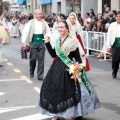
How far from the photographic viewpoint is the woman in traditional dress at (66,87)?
7312mm

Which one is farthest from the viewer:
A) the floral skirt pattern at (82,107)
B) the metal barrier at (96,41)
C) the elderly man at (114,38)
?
the metal barrier at (96,41)

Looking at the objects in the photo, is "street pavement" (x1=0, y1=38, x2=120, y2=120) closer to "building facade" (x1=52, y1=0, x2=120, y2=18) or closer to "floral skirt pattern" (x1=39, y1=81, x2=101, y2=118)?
"floral skirt pattern" (x1=39, y1=81, x2=101, y2=118)

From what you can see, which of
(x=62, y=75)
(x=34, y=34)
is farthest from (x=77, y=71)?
(x=34, y=34)

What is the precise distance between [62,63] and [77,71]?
12.0 inches

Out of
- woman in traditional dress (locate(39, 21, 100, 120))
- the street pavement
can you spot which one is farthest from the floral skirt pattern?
the street pavement

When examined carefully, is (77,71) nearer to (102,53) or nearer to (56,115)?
(56,115)

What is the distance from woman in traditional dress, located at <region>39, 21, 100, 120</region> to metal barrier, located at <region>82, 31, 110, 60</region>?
1041 centimetres

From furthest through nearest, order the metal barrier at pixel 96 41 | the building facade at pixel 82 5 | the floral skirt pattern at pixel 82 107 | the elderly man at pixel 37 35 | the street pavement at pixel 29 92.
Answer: the building facade at pixel 82 5
the metal barrier at pixel 96 41
the elderly man at pixel 37 35
the street pavement at pixel 29 92
the floral skirt pattern at pixel 82 107

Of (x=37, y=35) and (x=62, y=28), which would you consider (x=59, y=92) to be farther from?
(x=37, y=35)

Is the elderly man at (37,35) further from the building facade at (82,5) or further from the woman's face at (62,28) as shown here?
the building facade at (82,5)

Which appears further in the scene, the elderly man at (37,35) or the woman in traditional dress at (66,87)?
the elderly man at (37,35)

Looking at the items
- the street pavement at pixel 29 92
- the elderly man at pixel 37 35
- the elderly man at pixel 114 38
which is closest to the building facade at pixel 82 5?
the street pavement at pixel 29 92

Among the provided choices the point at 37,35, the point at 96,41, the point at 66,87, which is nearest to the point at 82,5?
the point at 96,41

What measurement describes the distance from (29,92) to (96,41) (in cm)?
920
